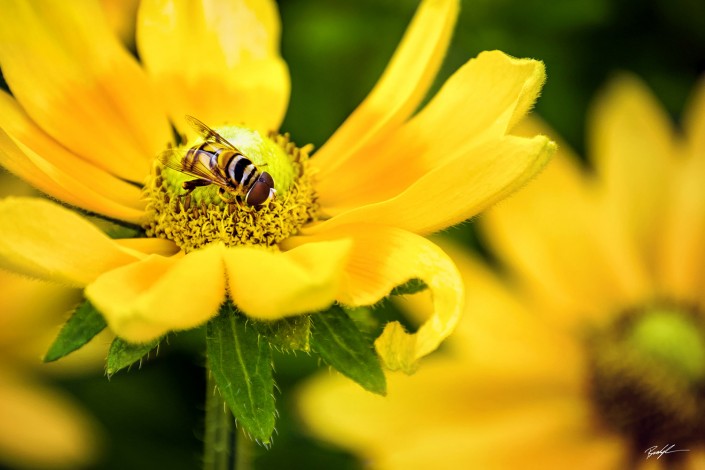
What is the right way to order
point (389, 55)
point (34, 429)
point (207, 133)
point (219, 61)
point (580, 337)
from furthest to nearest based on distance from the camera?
point (389, 55) → point (580, 337) → point (34, 429) → point (219, 61) → point (207, 133)

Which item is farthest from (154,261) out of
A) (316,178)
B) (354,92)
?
(354,92)

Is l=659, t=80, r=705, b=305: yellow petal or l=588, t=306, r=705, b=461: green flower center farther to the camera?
l=659, t=80, r=705, b=305: yellow petal

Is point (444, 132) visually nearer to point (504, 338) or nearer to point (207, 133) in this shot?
point (207, 133)

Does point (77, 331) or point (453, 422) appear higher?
point (77, 331)

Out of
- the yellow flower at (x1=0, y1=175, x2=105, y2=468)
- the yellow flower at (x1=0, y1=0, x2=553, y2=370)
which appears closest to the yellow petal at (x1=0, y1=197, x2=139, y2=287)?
the yellow flower at (x1=0, y1=0, x2=553, y2=370)

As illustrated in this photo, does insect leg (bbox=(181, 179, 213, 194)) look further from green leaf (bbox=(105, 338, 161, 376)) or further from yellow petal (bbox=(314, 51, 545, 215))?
green leaf (bbox=(105, 338, 161, 376))

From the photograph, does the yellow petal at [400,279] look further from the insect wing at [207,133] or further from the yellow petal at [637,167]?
the yellow petal at [637,167]

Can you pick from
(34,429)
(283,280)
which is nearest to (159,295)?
(283,280)
